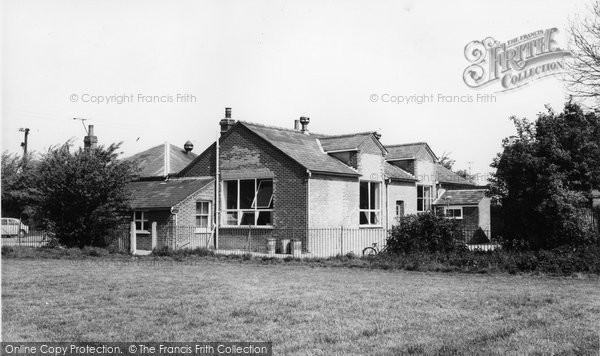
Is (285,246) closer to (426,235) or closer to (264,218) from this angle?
(264,218)

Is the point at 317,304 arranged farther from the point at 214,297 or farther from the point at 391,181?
the point at 391,181

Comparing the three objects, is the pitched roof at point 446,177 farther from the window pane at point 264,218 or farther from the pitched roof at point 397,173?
the window pane at point 264,218

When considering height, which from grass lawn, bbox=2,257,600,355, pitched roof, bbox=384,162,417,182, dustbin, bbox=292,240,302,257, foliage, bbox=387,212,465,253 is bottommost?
grass lawn, bbox=2,257,600,355

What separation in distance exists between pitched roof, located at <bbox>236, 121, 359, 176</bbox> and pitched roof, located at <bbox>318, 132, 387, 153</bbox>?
1.19ft

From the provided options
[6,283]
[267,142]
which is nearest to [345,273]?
[6,283]

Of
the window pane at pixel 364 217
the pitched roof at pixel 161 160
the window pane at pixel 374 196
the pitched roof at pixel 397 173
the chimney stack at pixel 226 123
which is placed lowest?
the window pane at pixel 364 217

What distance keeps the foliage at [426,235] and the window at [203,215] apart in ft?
31.7

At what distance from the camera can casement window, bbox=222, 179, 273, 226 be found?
26.1 meters

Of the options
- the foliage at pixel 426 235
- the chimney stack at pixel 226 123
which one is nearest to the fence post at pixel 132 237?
the chimney stack at pixel 226 123

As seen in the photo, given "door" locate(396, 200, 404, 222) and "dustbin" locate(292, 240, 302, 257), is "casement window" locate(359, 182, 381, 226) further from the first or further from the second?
"dustbin" locate(292, 240, 302, 257)

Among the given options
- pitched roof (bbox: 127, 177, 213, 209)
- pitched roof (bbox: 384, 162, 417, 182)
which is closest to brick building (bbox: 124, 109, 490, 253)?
pitched roof (bbox: 127, 177, 213, 209)

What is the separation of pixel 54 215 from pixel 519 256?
17.9 metres

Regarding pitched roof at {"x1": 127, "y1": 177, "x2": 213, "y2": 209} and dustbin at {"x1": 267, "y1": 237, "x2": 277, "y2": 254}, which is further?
pitched roof at {"x1": 127, "y1": 177, "x2": 213, "y2": 209}

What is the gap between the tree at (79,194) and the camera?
24.1 meters
